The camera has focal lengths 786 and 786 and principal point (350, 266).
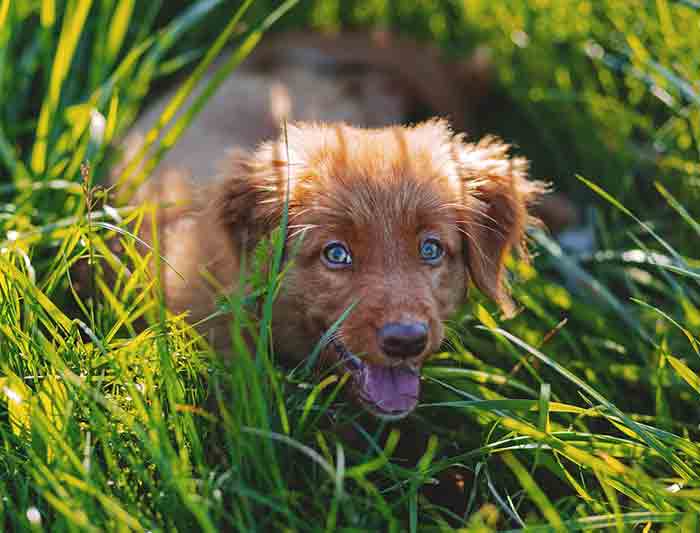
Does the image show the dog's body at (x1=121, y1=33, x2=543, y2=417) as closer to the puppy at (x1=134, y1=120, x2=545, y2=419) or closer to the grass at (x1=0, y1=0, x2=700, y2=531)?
the puppy at (x1=134, y1=120, x2=545, y2=419)

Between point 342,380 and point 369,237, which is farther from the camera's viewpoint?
point 369,237

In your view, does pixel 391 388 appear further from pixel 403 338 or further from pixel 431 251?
pixel 431 251

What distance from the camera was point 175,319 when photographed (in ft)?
6.03

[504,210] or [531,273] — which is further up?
[504,210]

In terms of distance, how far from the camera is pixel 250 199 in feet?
7.78

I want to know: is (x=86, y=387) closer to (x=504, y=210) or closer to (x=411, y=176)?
(x=411, y=176)

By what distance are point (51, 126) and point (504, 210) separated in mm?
1620

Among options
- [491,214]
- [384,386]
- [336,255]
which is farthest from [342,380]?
[491,214]

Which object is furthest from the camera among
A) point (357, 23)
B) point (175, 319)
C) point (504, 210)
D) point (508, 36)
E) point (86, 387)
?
point (357, 23)

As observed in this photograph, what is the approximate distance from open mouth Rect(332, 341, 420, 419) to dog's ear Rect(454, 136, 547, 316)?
466 mm

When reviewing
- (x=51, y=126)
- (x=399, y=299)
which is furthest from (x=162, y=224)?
(x=399, y=299)

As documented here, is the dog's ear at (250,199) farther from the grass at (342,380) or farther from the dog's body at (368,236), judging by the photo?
the grass at (342,380)

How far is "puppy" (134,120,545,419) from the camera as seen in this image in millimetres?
2049

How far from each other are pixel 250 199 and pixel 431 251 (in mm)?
567
